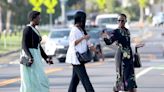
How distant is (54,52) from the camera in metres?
32.1

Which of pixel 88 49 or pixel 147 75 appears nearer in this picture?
pixel 88 49

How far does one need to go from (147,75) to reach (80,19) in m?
9.23

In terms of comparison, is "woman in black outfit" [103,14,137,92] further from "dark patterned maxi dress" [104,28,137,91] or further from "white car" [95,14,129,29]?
"white car" [95,14,129,29]

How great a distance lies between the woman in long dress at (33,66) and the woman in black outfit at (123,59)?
1.96m

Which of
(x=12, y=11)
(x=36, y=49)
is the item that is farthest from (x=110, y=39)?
(x=12, y=11)

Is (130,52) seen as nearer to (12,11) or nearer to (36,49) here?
(36,49)

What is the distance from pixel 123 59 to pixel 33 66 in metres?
2.45

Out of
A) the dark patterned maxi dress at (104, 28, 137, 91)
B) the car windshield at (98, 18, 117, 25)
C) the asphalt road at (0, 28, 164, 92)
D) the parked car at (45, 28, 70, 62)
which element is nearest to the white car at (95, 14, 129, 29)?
the car windshield at (98, 18, 117, 25)

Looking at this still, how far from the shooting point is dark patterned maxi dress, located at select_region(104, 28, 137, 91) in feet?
49.2

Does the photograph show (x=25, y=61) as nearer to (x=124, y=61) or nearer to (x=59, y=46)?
(x=124, y=61)

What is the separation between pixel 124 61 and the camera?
15.1 metres

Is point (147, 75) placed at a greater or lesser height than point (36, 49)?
lesser

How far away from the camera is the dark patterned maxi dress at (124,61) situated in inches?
590

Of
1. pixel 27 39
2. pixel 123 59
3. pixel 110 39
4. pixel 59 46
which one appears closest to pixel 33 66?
pixel 27 39
